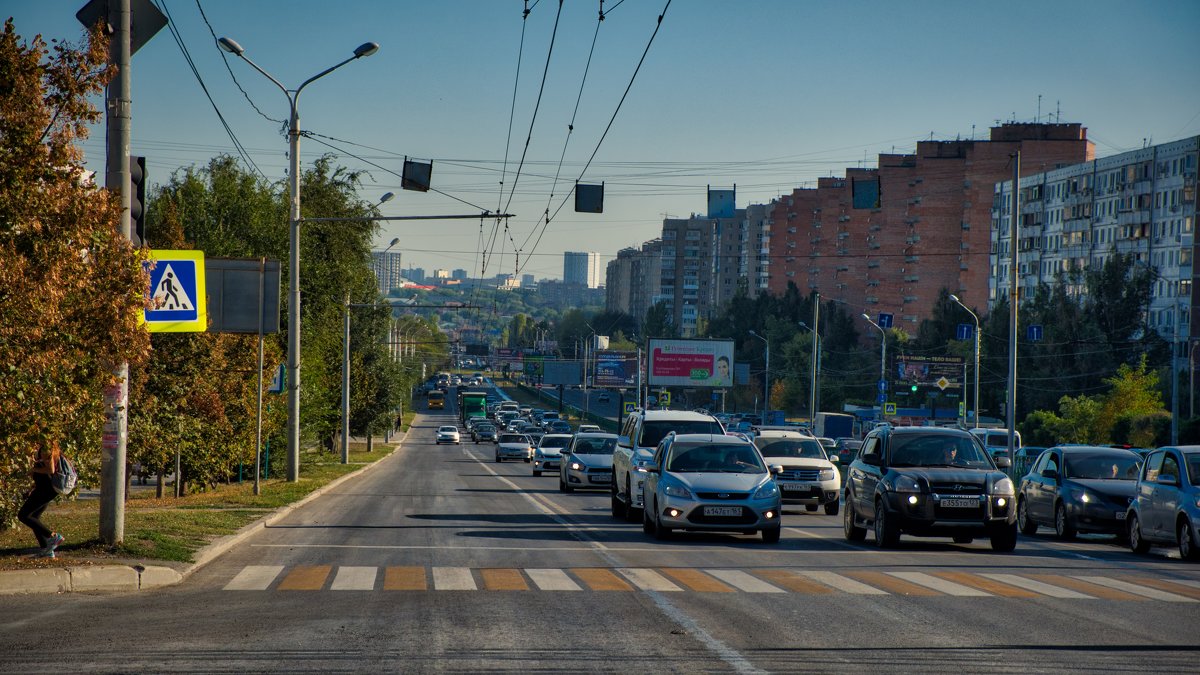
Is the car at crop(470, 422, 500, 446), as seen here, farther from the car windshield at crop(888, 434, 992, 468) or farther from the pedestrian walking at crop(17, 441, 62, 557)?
the pedestrian walking at crop(17, 441, 62, 557)

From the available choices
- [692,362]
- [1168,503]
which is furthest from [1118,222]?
[1168,503]

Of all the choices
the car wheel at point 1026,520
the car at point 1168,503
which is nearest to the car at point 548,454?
the car wheel at point 1026,520

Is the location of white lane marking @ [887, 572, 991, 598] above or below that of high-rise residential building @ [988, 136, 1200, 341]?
below

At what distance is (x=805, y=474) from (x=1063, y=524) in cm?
697

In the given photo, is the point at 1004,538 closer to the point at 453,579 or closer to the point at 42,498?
the point at 453,579

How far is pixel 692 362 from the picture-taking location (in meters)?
98.9

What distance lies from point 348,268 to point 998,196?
83274mm

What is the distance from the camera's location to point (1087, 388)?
92625 mm

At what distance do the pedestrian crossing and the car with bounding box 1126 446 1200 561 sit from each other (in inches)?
147

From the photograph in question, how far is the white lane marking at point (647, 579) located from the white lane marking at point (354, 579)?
2776 millimetres

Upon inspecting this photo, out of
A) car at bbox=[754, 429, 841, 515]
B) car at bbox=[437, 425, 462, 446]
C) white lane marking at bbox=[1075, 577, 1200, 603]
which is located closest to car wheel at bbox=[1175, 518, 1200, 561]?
white lane marking at bbox=[1075, 577, 1200, 603]

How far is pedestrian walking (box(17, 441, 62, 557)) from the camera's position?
15141 mm

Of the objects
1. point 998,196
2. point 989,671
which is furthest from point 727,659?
point 998,196

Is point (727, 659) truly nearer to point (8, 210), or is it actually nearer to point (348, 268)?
point (8, 210)
